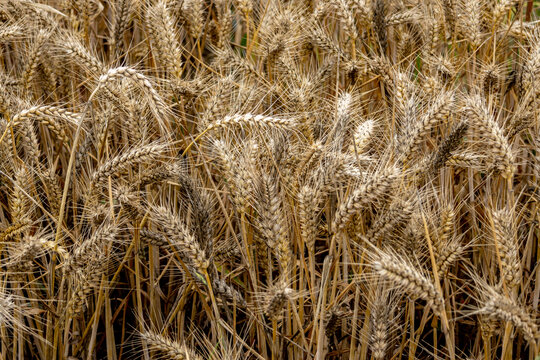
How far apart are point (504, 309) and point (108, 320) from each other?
1.28 m

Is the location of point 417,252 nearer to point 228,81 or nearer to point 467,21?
point 228,81

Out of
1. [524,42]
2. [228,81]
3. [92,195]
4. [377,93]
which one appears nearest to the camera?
[92,195]

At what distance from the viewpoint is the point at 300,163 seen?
6.18 feet

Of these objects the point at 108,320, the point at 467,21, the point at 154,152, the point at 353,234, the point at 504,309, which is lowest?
the point at 108,320

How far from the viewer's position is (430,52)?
249 cm

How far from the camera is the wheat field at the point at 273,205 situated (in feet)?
5.32

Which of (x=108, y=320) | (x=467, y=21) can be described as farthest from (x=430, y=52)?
(x=108, y=320)

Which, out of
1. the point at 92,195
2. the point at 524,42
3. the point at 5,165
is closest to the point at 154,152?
the point at 92,195

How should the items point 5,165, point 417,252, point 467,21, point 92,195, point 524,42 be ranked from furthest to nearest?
point 524,42
point 467,21
point 5,165
point 92,195
point 417,252

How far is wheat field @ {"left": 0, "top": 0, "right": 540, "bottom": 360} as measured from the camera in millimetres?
1621

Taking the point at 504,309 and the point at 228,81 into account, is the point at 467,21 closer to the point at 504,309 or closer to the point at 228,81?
the point at 228,81

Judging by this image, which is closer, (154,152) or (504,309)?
(504,309)

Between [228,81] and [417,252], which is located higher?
[228,81]

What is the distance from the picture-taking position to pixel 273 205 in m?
1.61
